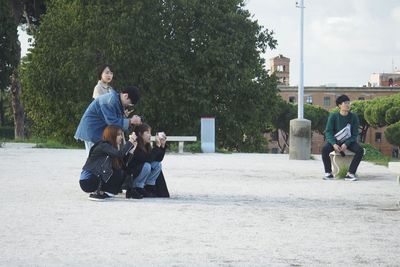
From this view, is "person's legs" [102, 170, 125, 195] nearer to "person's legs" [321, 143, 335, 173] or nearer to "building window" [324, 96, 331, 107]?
"person's legs" [321, 143, 335, 173]

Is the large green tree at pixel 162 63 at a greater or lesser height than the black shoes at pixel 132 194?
greater

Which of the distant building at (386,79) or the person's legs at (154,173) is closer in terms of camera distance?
the person's legs at (154,173)

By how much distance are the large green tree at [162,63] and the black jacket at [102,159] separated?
29482 millimetres

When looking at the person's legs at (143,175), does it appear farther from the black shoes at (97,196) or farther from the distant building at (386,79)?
the distant building at (386,79)

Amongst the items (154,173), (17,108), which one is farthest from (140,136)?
(17,108)

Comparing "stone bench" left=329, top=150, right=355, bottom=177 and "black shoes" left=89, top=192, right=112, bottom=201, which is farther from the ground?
"stone bench" left=329, top=150, right=355, bottom=177

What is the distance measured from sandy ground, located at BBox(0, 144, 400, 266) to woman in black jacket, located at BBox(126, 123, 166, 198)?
1.34ft

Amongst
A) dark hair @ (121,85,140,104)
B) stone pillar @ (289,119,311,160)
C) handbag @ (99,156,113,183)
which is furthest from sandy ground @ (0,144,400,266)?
stone pillar @ (289,119,311,160)

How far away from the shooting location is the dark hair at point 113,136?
1070cm

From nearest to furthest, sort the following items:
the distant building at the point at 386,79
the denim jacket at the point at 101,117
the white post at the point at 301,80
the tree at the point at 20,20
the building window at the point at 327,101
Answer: the denim jacket at the point at 101,117
the white post at the point at 301,80
the tree at the point at 20,20
the building window at the point at 327,101
the distant building at the point at 386,79

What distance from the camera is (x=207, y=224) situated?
852 cm

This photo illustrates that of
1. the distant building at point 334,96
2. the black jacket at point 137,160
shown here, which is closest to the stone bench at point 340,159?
the black jacket at point 137,160

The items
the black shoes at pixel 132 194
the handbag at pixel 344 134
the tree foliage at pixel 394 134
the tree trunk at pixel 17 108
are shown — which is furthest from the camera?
the tree foliage at pixel 394 134

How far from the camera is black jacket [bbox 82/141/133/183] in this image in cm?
1057
